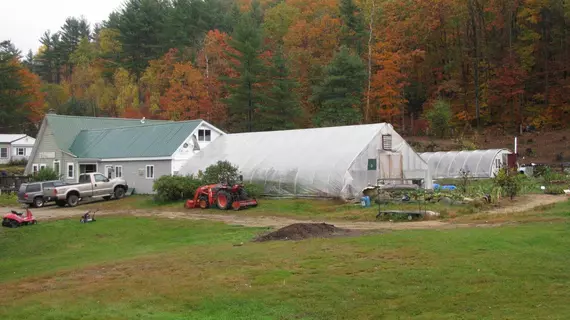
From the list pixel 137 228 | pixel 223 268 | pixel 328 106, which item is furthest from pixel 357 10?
pixel 223 268

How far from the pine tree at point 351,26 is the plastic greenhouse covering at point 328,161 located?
2892 centimetres

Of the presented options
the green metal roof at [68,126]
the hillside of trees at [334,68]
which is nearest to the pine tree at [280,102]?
the hillside of trees at [334,68]

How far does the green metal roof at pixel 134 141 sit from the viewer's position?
38594mm

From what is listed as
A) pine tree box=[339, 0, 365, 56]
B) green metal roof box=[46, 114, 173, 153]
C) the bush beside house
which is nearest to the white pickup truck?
the bush beside house

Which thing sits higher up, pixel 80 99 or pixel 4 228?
pixel 80 99

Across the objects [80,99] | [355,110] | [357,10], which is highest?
[357,10]

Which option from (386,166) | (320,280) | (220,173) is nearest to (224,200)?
(220,173)

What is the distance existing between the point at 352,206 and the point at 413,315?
685 inches

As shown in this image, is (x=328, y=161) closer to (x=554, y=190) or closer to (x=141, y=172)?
(x=554, y=190)

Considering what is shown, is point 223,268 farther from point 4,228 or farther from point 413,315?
point 4,228

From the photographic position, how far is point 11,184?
42906 millimetres

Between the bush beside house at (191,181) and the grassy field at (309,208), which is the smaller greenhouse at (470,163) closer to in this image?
the grassy field at (309,208)

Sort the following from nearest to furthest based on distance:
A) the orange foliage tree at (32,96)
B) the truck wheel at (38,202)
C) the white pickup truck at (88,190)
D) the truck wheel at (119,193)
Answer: the white pickup truck at (88,190) → the truck wheel at (38,202) → the truck wheel at (119,193) → the orange foliage tree at (32,96)

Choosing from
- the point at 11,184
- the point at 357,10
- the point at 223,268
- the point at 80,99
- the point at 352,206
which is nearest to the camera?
the point at 223,268
